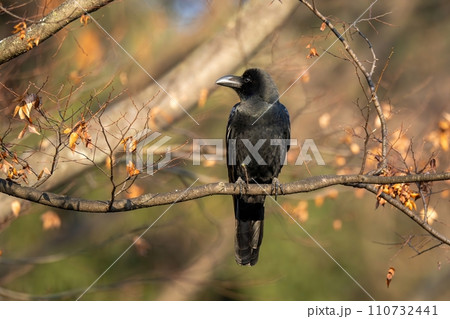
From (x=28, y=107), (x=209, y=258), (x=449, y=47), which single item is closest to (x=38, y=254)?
(x=209, y=258)

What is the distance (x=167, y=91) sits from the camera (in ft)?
18.8

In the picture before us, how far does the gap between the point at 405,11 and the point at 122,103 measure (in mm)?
5545

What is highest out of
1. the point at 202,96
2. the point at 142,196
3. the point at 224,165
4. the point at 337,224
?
the point at 337,224

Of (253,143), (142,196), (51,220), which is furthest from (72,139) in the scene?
(51,220)

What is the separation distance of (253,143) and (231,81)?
2.14 ft

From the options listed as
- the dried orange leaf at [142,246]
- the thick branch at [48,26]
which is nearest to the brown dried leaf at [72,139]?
the thick branch at [48,26]

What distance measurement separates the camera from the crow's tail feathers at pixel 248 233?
5.71 metres

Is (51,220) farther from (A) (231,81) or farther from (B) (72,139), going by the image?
(B) (72,139)

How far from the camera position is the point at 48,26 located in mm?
3934

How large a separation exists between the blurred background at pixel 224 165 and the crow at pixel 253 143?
14.3 inches

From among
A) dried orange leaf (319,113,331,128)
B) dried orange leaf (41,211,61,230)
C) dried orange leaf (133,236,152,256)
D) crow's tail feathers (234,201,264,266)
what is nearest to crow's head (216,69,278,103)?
crow's tail feathers (234,201,264,266)

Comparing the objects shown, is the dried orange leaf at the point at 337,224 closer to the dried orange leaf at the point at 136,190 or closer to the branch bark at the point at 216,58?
the dried orange leaf at the point at 136,190

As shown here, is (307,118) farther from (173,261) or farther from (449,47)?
(449,47)

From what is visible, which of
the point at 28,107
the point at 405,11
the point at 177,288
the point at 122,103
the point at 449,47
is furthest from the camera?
the point at 449,47
